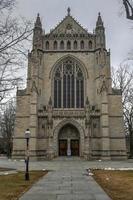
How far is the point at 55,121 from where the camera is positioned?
4931 cm

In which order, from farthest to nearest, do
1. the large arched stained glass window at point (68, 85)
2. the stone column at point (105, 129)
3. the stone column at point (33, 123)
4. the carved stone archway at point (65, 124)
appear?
1. the large arched stained glass window at point (68, 85)
2. the carved stone archway at point (65, 124)
3. the stone column at point (33, 123)
4. the stone column at point (105, 129)

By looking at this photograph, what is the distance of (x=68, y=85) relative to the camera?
51875 mm

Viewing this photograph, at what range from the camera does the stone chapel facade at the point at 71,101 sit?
4831 centimetres

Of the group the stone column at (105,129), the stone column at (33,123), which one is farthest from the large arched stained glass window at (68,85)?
the stone column at (105,129)

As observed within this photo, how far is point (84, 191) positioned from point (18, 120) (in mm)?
36794

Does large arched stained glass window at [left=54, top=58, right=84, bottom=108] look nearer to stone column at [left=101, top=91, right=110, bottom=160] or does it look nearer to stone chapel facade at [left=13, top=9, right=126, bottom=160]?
stone chapel facade at [left=13, top=9, right=126, bottom=160]

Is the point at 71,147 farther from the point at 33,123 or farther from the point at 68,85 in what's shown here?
the point at 68,85

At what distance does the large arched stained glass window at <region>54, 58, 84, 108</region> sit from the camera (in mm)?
51156

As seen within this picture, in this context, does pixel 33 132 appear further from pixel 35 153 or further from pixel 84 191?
pixel 84 191

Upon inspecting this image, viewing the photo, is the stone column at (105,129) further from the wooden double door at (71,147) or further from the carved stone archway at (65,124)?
the wooden double door at (71,147)

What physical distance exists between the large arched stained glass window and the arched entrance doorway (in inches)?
130

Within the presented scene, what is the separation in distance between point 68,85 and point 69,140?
8028mm

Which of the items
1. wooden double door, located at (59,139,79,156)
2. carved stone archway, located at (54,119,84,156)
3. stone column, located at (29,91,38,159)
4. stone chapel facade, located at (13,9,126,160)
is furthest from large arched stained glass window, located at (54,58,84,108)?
wooden double door, located at (59,139,79,156)

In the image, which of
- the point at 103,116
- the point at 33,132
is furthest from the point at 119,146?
the point at 33,132
